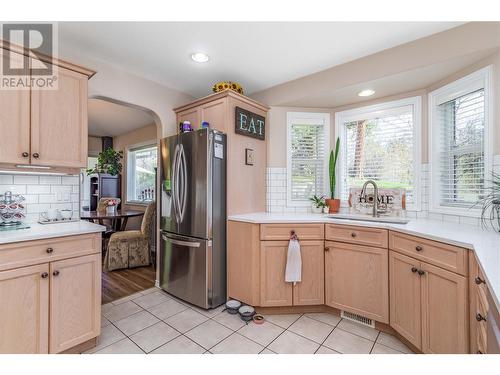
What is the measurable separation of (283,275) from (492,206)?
171 cm

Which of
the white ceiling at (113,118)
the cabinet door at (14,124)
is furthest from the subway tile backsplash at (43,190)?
the white ceiling at (113,118)

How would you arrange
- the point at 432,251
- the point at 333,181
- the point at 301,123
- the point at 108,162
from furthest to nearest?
the point at 108,162, the point at 301,123, the point at 333,181, the point at 432,251

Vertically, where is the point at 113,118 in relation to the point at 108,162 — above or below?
above

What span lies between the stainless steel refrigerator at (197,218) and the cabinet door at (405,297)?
1.50 meters

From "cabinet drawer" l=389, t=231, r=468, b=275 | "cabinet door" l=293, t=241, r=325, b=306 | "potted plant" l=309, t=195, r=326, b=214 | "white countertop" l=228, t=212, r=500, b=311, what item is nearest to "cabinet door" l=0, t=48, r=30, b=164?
"white countertop" l=228, t=212, r=500, b=311

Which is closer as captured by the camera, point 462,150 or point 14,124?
point 14,124

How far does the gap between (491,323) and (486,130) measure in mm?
1602

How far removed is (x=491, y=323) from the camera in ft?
3.02

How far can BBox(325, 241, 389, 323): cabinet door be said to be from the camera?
196 cm

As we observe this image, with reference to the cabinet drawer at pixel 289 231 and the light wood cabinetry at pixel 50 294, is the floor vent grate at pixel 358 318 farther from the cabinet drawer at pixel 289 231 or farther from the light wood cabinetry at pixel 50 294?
the light wood cabinetry at pixel 50 294

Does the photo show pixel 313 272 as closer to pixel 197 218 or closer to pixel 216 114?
pixel 197 218

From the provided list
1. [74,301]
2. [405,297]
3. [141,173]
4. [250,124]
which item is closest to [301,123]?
[250,124]

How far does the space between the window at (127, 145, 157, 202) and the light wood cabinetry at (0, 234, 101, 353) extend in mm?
3290

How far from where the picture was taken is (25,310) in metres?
1.44
